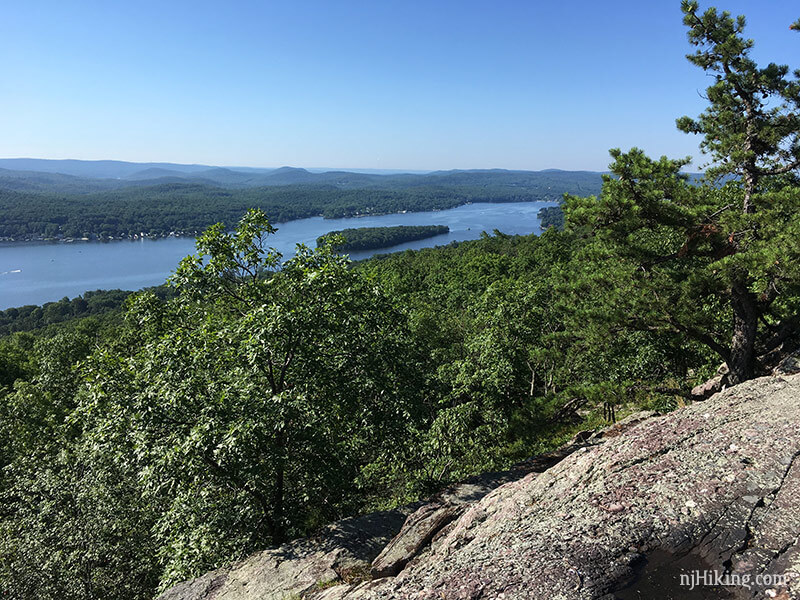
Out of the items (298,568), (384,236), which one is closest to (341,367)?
(298,568)

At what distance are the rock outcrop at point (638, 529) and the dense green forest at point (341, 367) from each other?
235 cm

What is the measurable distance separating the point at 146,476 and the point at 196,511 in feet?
4.84

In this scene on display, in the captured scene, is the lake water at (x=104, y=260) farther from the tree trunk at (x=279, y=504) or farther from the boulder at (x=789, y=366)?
the boulder at (x=789, y=366)

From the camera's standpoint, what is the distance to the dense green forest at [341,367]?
8094 mm

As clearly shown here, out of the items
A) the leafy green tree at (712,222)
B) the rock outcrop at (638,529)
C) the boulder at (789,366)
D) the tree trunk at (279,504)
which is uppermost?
the leafy green tree at (712,222)

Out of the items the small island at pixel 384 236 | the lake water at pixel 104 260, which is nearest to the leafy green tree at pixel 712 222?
the lake water at pixel 104 260

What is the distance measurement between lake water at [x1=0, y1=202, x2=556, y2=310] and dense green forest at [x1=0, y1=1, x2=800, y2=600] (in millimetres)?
83505

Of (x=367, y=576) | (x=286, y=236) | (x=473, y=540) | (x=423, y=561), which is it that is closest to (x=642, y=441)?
(x=473, y=540)

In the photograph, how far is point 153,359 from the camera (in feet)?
27.8

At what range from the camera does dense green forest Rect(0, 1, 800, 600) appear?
8.09m

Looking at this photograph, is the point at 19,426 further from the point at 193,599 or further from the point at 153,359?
the point at 193,599

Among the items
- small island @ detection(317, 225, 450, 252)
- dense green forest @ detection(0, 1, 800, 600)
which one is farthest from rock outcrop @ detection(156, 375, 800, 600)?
small island @ detection(317, 225, 450, 252)

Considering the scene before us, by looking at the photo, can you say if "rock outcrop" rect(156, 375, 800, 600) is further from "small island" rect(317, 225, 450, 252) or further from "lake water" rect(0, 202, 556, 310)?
"small island" rect(317, 225, 450, 252)

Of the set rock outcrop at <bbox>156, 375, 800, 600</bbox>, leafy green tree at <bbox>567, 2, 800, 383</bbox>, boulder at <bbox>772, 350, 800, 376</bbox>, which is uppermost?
leafy green tree at <bbox>567, 2, 800, 383</bbox>
